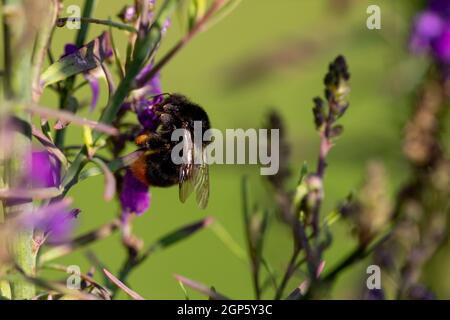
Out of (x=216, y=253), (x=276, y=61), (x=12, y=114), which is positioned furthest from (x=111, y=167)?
(x=216, y=253)

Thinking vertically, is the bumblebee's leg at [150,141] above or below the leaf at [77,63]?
below

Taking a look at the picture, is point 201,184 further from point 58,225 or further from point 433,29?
point 433,29

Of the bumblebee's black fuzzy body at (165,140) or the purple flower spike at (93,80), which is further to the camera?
the bumblebee's black fuzzy body at (165,140)

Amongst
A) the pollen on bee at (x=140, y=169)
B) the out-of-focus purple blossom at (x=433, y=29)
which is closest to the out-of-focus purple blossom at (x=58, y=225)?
the pollen on bee at (x=140, y=169)

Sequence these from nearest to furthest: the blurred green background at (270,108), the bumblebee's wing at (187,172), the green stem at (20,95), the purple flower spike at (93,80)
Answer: the green stem at (20,95)
the purple flower spike at (93,80)
the bumblebee's wing at (187,172)
the blurred green background at (270,108)

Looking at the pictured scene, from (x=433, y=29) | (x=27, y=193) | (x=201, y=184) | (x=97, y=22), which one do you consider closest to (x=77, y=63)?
(x=97, y=22)

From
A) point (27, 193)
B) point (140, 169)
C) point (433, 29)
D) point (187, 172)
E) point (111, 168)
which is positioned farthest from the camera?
point (433, 29)

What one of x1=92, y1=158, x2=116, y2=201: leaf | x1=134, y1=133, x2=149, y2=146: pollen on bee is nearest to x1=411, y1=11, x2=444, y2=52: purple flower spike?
x1=134, y1=133, x2=149, y2=146: pollen on bee

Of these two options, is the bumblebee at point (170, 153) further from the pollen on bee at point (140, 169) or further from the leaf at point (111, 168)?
the leaf at point (111, 168)
